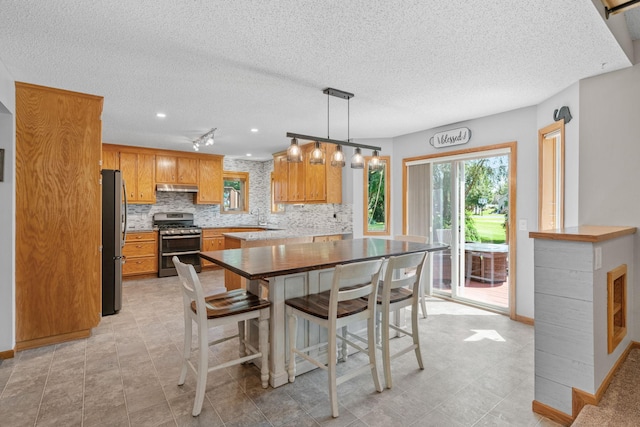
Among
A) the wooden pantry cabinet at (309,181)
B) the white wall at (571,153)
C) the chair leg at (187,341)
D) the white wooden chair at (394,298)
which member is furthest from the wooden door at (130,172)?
the white wall at (571,153)

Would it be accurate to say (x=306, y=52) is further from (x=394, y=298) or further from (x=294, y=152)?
(x=394, y=298)

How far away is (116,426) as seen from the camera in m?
1.95

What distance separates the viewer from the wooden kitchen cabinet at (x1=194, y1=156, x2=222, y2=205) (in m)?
6.84

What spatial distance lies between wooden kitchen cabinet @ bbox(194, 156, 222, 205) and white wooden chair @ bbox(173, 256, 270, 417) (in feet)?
15.6

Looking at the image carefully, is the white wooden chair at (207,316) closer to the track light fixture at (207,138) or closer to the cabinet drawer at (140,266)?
the track light fixture at (207,138)

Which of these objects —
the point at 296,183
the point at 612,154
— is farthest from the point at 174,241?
the point at 612,154

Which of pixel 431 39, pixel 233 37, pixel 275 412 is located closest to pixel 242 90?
pixel 233 37

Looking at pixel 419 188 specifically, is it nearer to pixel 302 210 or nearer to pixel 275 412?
pixel 302 210

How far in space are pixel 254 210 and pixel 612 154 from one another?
A: 22.2ft

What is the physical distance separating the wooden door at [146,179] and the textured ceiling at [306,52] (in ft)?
8.10

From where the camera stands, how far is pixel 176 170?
656 cm

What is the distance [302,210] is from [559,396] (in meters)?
5.19

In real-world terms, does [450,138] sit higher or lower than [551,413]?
higher

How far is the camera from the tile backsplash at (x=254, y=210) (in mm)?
5785
